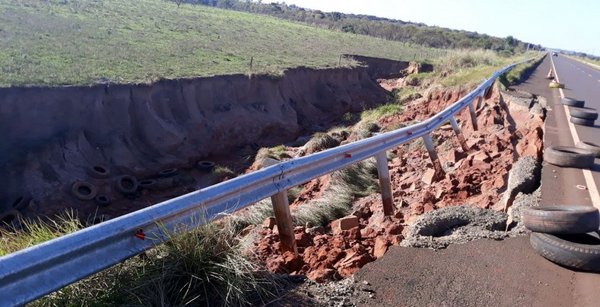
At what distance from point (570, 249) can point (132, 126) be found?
53.2ft

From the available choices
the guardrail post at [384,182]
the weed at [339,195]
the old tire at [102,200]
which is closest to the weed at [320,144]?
the weed at [339,195]

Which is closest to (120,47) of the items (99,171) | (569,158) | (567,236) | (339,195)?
(99,171)

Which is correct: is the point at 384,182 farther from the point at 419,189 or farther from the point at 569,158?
the point at 569,158

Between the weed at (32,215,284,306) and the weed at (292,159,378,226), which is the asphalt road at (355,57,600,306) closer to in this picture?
the weed at (32,215,284,306)

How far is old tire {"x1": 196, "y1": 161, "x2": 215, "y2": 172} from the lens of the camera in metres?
19.0

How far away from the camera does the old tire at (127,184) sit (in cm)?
1605

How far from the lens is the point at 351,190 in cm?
1076

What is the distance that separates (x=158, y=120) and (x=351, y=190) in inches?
436

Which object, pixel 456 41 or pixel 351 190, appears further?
pixel 456 41

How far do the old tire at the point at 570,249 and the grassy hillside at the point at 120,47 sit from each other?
14.8 m

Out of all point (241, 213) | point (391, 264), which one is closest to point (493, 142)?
point (241, 213)

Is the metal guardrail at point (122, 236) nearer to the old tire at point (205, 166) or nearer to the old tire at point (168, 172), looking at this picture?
the old tire at point (168, 172)

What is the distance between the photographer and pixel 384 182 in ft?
26.0

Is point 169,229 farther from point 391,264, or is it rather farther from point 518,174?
point 518,174
